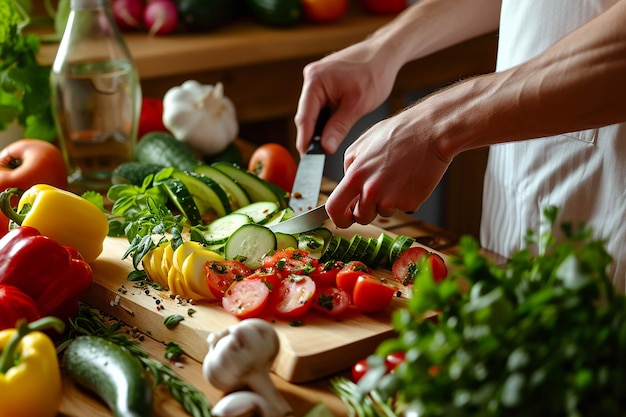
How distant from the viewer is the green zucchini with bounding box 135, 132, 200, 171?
6.61ft

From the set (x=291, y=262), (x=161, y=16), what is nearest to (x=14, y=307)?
(x=291, y=262)

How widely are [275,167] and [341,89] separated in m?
0.27

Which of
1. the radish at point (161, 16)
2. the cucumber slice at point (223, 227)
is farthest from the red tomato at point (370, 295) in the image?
the radish at point (161, 16)

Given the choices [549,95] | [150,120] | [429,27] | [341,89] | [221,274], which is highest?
[549,95]

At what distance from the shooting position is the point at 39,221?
1496mm

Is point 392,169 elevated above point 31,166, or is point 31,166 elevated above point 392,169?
point 392,169

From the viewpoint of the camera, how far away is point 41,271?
1.32 meters

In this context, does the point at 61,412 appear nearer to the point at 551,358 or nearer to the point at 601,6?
the point at 551,358

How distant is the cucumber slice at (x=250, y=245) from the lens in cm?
146

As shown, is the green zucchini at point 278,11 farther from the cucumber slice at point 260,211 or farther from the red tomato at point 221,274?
the red tomato at point 221,274

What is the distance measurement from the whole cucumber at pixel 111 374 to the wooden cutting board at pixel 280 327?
13 centimetres

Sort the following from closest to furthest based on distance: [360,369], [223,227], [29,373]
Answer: [29,373], [360,369], [223,227]

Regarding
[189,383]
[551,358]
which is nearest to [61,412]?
[189,383]

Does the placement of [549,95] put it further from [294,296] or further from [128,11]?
[128,11]
